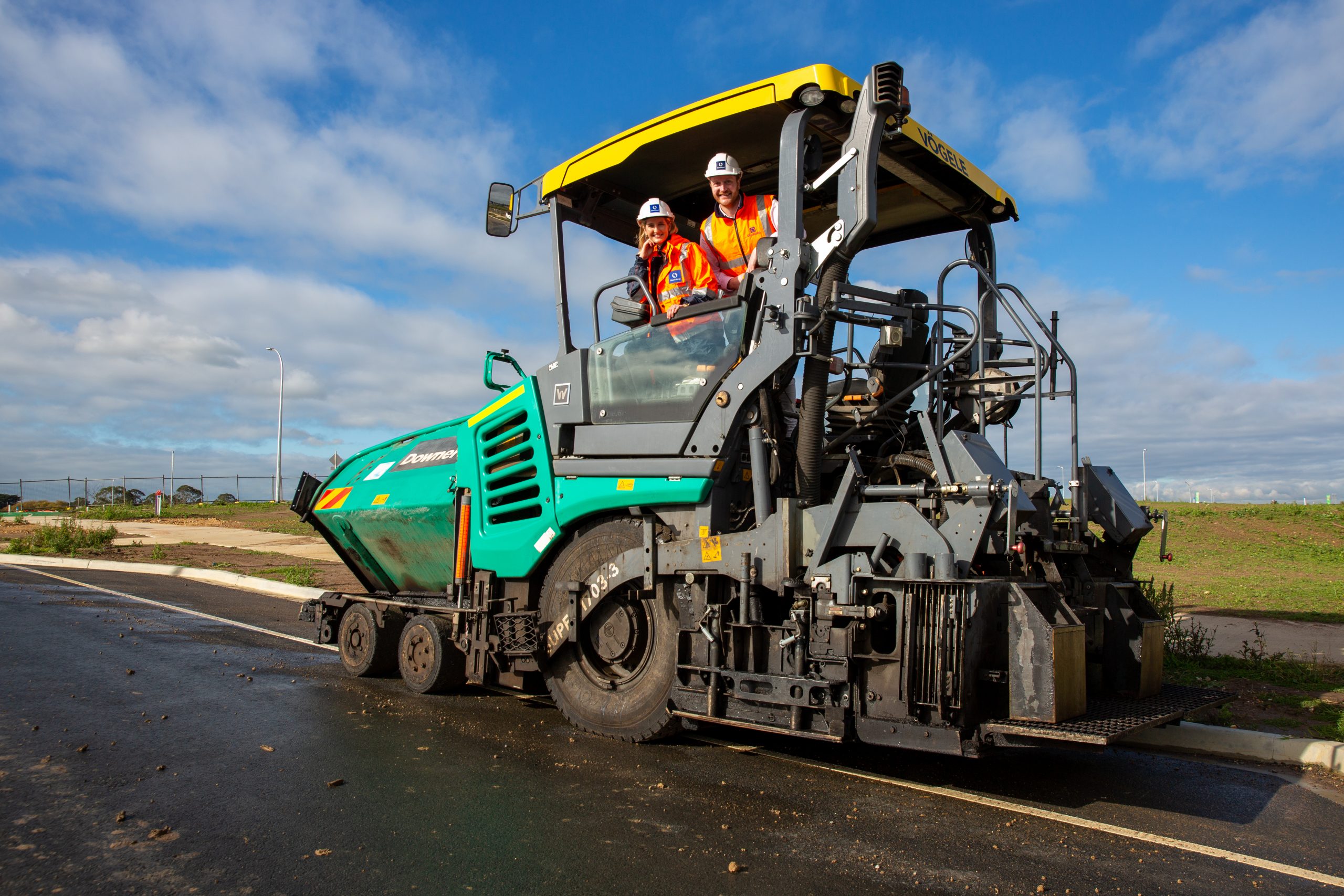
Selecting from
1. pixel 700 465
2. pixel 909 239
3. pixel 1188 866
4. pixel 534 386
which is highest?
pixel 909 239

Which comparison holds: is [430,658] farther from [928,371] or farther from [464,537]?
[928,371]

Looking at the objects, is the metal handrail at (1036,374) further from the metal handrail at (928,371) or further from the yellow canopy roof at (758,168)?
the yellow canopy roof at (758,168)

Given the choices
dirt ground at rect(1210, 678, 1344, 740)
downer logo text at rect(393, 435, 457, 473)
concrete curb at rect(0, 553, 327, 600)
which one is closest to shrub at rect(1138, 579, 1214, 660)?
dirt ground at rect(1210, 678, 1344, 740)

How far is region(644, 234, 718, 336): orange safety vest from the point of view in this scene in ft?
18.1

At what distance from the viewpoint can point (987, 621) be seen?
4180 mm

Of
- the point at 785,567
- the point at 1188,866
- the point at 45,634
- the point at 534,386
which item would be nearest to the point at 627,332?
the point at 534,386

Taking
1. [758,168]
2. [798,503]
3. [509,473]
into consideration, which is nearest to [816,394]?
[798,503]

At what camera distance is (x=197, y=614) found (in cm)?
1098

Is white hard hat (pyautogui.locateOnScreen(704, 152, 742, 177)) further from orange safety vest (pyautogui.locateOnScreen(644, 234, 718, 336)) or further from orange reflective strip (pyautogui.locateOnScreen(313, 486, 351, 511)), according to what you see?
orange reflective strip (pyautogui.locateOnScreen(313, 486, 351, 511))

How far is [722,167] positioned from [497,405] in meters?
2.45

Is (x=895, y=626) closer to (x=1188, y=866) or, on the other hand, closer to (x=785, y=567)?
(x=785, y=567)

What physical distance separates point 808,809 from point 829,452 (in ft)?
7.67

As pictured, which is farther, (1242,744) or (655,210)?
(655,210)

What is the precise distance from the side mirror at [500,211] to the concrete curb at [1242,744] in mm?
5186
